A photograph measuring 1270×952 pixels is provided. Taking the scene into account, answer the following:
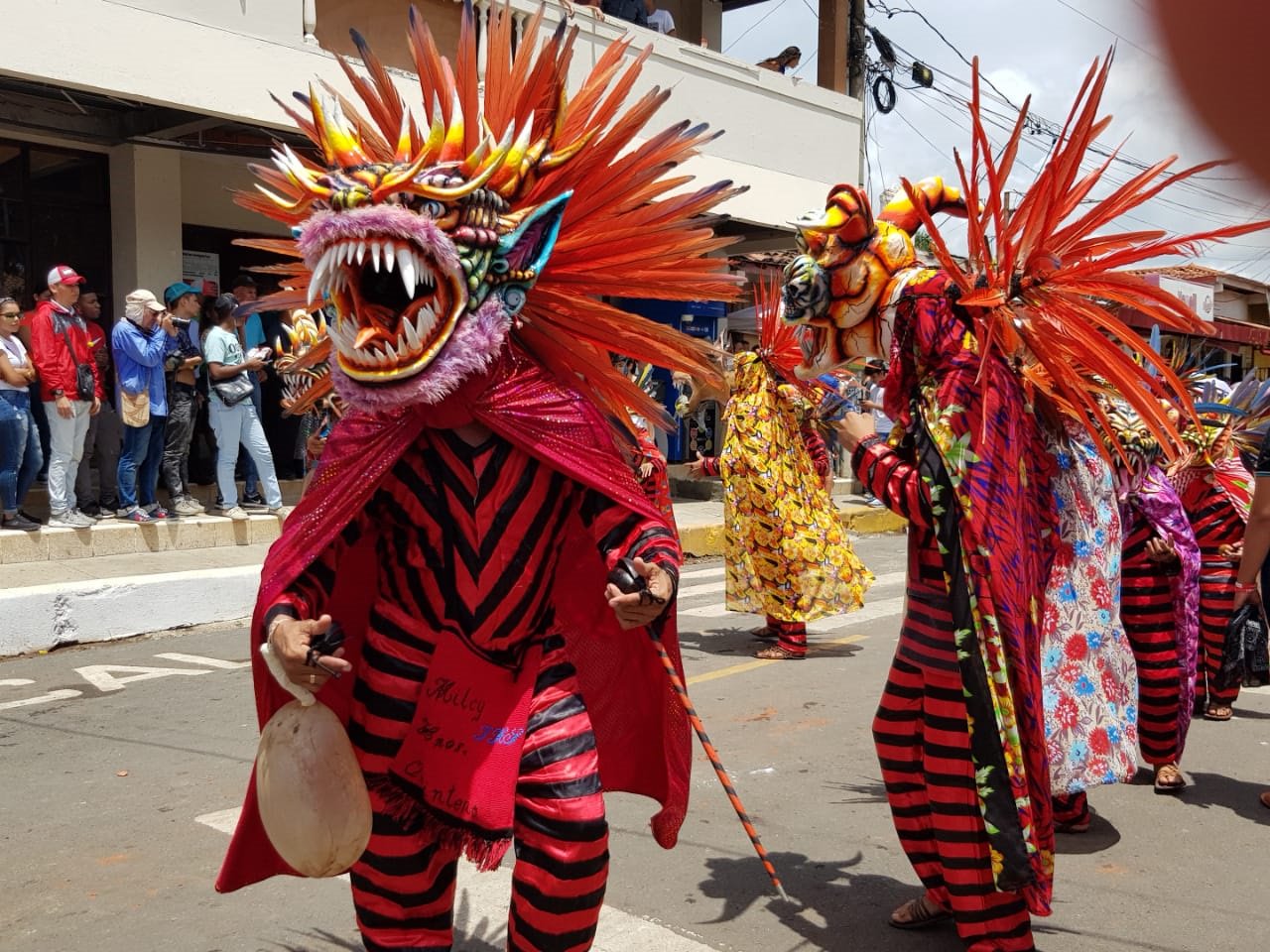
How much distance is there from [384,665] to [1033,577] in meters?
1.80

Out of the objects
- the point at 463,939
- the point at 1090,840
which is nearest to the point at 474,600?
the point at 463,939

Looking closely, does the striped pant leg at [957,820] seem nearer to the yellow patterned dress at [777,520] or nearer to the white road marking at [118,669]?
the yellow patterned dress at [777,520]

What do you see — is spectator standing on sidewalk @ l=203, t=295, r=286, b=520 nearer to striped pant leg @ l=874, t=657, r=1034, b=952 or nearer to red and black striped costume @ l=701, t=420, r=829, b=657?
red and black striped costume @ l=701, t=420, r=829, b=657

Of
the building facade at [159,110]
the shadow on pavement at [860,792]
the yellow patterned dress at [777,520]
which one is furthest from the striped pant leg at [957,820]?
the building facade at [159,110]

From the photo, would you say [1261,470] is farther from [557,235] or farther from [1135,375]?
[557,235]

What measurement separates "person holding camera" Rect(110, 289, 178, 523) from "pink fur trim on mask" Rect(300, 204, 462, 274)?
743cm

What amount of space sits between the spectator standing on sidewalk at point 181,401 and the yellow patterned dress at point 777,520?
15.4 ft

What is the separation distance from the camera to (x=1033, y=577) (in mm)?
3504

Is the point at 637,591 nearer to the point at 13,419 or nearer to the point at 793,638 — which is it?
the point at 793,638

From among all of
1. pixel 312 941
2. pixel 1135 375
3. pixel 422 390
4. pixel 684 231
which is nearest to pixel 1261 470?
pixel 1135 375

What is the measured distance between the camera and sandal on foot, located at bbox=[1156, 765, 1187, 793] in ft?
16.7

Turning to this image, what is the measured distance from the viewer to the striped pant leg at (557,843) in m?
2.70

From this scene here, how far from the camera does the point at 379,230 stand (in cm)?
263

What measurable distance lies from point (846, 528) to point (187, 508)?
7111mm
